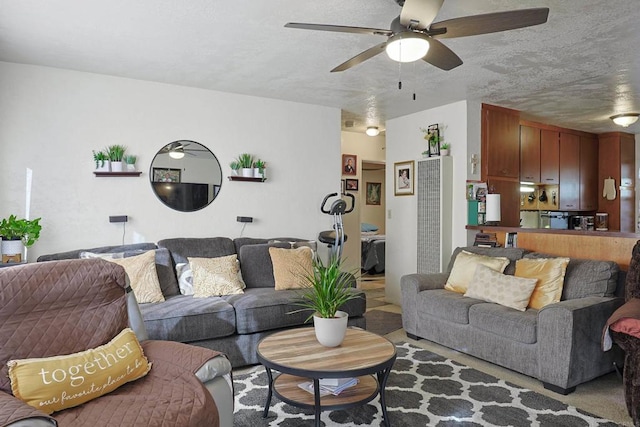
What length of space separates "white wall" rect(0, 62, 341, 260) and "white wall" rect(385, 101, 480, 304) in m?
0.91

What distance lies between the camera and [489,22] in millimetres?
2143

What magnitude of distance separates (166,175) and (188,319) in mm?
1705

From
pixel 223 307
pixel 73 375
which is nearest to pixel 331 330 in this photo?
pixel 223 307

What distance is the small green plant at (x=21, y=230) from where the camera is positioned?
3.27 meters

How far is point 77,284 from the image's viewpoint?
2.04m

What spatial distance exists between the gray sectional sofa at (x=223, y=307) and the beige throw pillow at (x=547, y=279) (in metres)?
1.42

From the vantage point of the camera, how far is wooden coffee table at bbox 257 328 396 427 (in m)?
2.15

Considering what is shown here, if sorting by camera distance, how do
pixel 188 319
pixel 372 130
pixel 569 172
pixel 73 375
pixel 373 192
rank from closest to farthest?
pixel 73 375, pixel 188 319, pixel 372 130, pixel 569 172, pixel 373 192

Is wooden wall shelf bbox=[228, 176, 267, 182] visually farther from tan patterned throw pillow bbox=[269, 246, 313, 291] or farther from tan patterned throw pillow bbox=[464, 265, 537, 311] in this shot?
tan patterned throw pillow bbox=[464, 265, 537, 311]

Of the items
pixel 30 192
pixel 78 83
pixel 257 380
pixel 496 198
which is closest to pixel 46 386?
pixel 257 380

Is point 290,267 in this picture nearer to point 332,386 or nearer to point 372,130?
point 332,386

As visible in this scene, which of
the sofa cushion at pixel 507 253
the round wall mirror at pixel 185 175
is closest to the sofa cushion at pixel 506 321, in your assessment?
the sofa cushion at pixel 507 253

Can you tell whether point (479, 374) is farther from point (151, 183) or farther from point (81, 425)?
point (151, 183)

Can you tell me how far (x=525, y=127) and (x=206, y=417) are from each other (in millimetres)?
5598
